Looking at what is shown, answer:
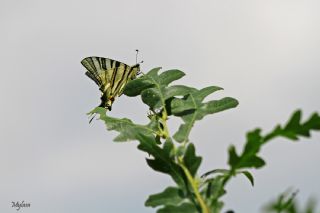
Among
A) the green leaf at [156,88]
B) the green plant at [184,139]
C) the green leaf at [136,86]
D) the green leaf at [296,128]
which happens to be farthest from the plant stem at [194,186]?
the green leaf at [136,86]

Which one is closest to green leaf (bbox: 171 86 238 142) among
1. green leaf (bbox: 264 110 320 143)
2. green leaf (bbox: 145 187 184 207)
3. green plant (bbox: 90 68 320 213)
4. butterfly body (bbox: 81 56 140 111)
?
green plant (bbox: 90 68 320 213)

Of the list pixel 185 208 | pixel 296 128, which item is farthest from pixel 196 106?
pixel 296 128

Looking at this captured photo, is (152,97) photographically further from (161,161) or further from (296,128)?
(296,128)

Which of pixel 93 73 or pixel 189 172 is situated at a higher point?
pixel 93 73

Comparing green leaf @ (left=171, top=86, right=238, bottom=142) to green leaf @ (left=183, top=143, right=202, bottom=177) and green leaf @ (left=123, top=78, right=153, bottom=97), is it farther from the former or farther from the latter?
green leaf @ (left=183, top=143, right=202, bottom=177)

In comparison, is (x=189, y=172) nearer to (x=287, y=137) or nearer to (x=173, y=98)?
(x=287, y=137)

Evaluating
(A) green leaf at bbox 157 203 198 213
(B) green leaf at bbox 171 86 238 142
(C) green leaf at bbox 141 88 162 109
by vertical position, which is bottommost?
(A) green leaf at bbox 157 203 198 213

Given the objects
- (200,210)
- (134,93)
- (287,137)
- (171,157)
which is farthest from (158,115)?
(287,137)
